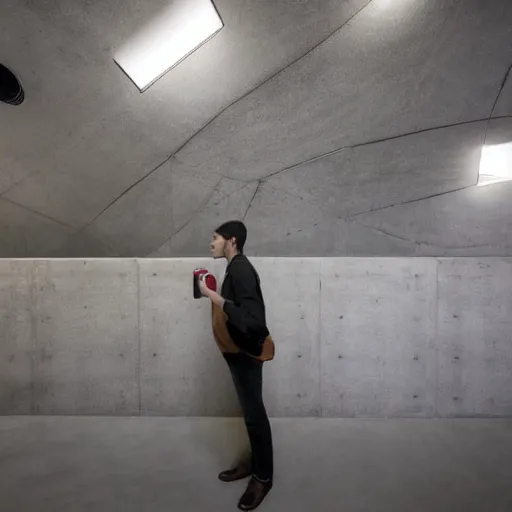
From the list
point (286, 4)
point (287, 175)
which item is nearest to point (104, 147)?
point (287, 175)

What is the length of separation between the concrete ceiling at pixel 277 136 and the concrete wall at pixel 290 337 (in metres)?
0.26

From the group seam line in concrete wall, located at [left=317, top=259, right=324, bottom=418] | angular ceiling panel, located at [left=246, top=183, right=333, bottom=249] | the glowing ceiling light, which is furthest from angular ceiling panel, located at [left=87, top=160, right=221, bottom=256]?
the glowing ceiling light

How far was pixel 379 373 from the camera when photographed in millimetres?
3873

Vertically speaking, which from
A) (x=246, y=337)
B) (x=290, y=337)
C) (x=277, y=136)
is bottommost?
(x=290, y=337)

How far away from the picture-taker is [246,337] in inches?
98.6

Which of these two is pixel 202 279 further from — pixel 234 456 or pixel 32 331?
pixel 32 331

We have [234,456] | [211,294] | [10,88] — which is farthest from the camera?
[10,88]

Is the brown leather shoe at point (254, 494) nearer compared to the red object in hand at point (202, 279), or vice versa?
the brown leather shoe at point (254, 494)

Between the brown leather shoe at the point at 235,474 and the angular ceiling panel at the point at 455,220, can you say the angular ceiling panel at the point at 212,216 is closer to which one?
the angular ceiling panel at the point at 455,220

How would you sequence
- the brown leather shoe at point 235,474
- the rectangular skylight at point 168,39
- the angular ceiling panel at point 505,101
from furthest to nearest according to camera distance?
the angular ceiling panel at point 505,101, the rectangular skylight at point 168,39, the brown leather shoe at point 235,474

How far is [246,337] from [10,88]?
316 cm

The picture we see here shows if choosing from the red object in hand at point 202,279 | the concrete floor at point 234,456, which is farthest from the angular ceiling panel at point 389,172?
the concrete floor at point 234,456

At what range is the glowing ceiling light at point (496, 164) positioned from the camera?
149 inches

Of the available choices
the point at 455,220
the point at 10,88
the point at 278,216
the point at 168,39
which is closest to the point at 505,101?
the point at 455,220
